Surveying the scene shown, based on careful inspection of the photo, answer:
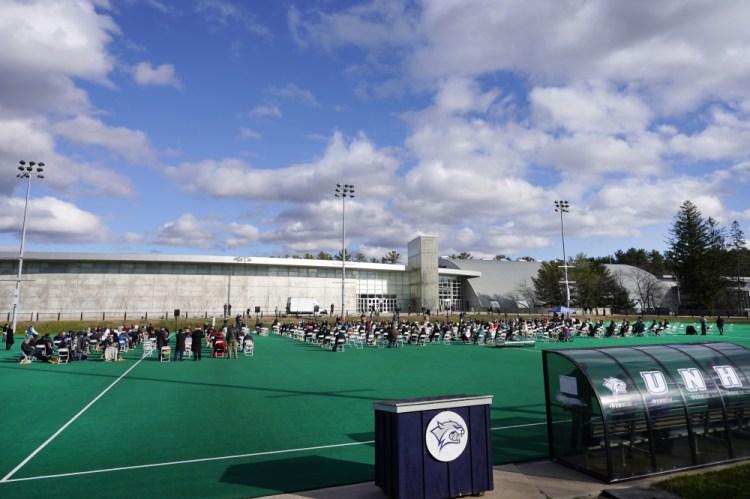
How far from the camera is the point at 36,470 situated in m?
7.01

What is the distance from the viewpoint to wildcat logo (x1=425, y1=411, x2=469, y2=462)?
18.4ft

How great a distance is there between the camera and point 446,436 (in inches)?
224

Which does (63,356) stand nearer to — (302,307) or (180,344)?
(180,344)

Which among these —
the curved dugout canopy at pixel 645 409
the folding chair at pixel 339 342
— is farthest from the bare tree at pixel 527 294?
the curved dugout canopy at pixel 645 409

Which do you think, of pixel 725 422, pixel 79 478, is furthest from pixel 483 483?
pixel 79 478

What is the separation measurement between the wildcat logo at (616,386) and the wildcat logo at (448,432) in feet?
7.51

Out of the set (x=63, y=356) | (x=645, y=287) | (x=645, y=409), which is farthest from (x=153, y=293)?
(x=645, y=287)

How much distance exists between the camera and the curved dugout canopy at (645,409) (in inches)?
255

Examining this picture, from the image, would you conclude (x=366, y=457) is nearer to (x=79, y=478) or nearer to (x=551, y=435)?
(x=551, y=435)

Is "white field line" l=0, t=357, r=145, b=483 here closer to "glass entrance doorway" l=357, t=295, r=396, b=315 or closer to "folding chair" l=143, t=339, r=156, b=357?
"folding chair" l=143, t=339, r=156, b=357

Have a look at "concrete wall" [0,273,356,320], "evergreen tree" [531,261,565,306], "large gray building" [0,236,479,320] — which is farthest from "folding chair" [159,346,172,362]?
"evergreen tree" [531,261,565,306]

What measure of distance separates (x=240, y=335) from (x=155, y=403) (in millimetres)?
13430

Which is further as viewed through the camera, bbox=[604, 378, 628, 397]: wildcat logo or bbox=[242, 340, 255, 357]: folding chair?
bbox=[242, 340, 255, 357]: folding chair

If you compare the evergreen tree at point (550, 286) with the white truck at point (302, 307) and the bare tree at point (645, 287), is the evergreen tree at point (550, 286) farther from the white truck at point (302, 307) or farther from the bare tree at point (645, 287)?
the white truck at point (302, 307)
